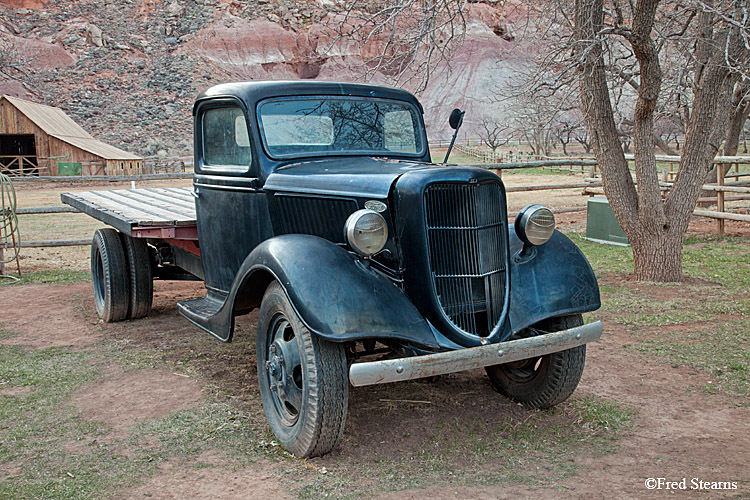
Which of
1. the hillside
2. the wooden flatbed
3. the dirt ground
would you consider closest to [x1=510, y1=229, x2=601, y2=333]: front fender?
the dirt ground

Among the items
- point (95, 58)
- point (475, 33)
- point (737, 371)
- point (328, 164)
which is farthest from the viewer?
point (475, 33)

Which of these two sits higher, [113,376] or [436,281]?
[436,281]

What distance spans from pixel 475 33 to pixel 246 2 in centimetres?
2746

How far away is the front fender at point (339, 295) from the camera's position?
309 centimetres

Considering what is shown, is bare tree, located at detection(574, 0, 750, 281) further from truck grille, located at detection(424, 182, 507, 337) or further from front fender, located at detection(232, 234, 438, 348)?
front fender, located at detection(232, 234, 438, 348)

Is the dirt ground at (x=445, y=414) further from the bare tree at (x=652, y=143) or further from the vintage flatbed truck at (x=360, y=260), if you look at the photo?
the bare tree at (x=652, y=143)

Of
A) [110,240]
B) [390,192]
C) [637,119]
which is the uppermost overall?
[637,119]

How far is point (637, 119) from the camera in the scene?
7.13 metres

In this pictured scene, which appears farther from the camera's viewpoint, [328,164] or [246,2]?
[246,2]

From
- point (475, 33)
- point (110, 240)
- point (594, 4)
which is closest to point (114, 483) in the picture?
point (110, 240)

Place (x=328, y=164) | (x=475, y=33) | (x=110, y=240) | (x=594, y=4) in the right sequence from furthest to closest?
(x=475, y=33) → (x=594, y=4) → (x=110, y=240) → (x=328, y=164)

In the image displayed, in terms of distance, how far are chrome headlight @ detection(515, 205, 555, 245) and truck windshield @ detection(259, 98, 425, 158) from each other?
1.23 meters

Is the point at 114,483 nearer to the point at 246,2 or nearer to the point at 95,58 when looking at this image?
the point at 95,58

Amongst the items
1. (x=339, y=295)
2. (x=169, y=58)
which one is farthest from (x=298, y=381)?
(x=169, y=58)
